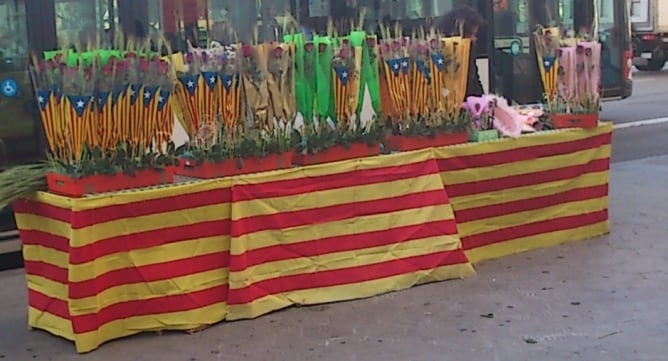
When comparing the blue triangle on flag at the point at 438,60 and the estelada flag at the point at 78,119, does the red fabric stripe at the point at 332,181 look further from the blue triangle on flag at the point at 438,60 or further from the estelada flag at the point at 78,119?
the estelada flag at the point at 78,119

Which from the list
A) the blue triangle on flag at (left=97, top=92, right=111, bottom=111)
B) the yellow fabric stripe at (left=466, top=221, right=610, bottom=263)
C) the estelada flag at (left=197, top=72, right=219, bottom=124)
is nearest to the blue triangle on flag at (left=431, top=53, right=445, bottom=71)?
the yellow fabric stripe at (left=466, top=221, right=610, bottom=263)

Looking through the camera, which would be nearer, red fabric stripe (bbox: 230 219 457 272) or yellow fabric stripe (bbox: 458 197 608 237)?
red fabric stripe (bbox: 230 219 457 272)

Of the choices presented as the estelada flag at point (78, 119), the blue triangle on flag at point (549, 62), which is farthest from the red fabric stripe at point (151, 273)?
the blue triangle on flag at point (549, 62)

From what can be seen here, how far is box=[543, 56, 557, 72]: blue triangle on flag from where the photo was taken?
796 cm

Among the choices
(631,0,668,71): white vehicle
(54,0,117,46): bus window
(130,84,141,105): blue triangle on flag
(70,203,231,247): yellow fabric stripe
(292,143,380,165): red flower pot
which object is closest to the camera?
(70,203,231,247): yellow fabric stripe

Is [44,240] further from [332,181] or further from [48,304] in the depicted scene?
[332,181]

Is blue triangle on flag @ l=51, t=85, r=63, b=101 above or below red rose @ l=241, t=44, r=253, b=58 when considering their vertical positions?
below

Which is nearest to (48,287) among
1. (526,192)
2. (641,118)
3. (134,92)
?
(134,92)

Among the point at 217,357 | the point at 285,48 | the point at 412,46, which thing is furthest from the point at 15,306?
the point at 412,46

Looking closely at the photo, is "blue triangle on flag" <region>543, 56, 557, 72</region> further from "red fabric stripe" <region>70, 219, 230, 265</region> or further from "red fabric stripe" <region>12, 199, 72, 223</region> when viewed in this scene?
"red fabric stripe" <region>12, 199, 72, 223</region>

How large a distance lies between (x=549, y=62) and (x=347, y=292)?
2682 millimetres

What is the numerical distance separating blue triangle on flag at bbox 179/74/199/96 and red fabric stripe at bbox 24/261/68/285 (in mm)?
1277

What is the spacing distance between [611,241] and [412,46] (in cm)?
222

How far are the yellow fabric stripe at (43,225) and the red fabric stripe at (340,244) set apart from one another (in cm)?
96
